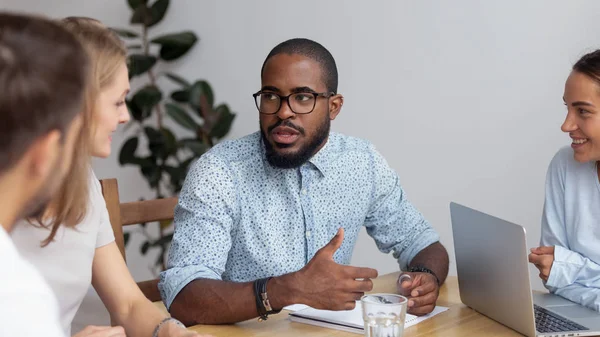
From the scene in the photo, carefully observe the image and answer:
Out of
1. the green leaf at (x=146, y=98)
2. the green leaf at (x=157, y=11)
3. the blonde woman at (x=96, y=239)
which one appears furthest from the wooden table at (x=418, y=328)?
the green leaf at (x=157, y=11)

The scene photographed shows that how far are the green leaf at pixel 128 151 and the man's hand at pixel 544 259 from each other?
7.46ft

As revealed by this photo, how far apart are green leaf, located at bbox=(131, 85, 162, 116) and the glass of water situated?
93.0 inches

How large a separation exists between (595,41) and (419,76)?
2.15ft

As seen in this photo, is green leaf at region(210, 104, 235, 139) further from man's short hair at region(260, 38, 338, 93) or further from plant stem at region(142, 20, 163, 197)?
man's short hair at region(260, 38, 338, 93)

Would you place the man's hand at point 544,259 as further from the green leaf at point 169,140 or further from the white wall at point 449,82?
the green leaf at point 169,140

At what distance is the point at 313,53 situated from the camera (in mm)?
1984

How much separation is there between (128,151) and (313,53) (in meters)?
1.88

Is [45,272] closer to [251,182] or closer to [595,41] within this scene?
[251,182]

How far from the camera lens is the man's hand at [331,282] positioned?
5.06 ft

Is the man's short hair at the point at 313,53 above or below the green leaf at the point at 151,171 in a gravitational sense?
above

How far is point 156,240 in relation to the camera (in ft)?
11.7

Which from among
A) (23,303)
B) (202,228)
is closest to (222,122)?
(202,228)

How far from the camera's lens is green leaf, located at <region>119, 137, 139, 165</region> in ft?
11.8

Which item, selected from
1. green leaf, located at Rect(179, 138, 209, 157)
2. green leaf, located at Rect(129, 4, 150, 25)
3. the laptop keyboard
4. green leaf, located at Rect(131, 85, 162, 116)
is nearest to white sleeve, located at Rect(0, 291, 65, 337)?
the laptop keyboard
